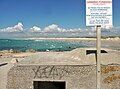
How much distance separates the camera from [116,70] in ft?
32.4

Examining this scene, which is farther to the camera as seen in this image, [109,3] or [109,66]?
[109,66]

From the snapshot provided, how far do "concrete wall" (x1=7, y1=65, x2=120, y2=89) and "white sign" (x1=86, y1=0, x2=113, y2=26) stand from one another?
16.7ft

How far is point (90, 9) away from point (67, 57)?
5.98m

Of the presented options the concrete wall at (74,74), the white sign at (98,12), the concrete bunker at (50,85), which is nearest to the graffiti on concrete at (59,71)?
the concrete wall at (74,74)

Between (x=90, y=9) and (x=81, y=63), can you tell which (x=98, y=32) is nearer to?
(x=90, y=9)

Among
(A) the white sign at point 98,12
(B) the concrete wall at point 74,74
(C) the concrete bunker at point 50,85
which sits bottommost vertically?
(C) the concrete bunker at point 50,85

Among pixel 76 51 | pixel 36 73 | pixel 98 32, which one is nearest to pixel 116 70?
pixel 76 51

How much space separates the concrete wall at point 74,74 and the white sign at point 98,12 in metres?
5.09

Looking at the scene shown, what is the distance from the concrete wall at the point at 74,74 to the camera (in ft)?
32.3

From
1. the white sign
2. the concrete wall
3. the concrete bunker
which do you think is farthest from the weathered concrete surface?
the white sign

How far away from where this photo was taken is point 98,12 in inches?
193

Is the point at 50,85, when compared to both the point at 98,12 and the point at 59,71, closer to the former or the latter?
the point at 59,71

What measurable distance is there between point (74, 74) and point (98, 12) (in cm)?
533

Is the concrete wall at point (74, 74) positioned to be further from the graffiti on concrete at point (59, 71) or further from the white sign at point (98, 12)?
the white sign at point (98, 12)
